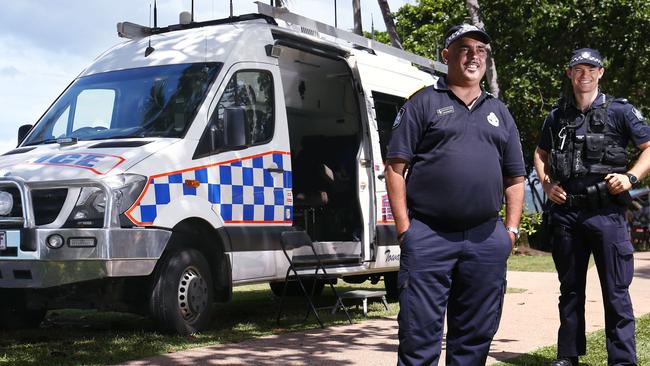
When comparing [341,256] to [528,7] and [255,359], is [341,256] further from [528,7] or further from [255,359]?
[528,7]

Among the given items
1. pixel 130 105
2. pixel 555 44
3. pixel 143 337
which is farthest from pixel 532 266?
pixel 143 337

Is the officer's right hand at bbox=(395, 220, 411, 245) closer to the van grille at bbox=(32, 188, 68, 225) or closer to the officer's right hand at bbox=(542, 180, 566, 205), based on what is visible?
the officer's right hand at bbox=(542, 180, 566, 205)

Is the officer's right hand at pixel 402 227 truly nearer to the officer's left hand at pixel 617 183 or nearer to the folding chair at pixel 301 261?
the officer's left hand at pixel 617 183

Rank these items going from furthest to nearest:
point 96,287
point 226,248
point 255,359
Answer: point 226,248, point 96,287, point 255,359

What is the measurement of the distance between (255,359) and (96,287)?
1697mm

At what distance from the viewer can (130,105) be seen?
810 centimetres

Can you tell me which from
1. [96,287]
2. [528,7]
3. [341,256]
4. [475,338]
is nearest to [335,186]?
[341,256]

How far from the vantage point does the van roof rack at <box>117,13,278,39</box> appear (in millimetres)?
8883

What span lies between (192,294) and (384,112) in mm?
3622

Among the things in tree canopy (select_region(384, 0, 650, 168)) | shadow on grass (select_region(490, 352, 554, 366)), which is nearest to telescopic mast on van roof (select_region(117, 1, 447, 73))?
shadow on grass (select_region(490, 352, 554, 366))

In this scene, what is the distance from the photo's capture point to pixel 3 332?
8.23m

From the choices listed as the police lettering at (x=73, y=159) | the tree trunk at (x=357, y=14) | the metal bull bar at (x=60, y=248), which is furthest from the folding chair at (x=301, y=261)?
the tree trunk at (x=357, y=14)

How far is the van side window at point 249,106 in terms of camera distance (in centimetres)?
785

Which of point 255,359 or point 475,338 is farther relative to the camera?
point 255,359
